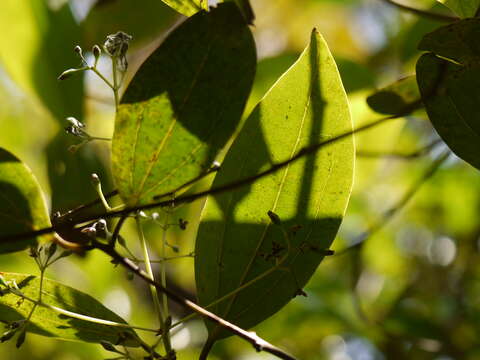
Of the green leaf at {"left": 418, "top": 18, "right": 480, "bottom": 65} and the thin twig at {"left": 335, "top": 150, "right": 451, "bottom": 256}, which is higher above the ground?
the thin twig at {"left": 335, "top": 150, "right": 451, "bottom": 256}

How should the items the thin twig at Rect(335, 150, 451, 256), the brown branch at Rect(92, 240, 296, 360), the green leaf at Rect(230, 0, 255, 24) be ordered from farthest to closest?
the thin twig at Rect(335, 150, 451, 256)
the green leaf at Rect(230, 0, 255, 24)
the brown branch at Rect(92, 240, 296, 360)

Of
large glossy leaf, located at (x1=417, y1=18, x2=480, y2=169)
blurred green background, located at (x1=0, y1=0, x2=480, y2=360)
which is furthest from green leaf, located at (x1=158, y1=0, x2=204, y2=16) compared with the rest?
blurred green background, located at (x1=0, y1=0, x2=480, y2=360)

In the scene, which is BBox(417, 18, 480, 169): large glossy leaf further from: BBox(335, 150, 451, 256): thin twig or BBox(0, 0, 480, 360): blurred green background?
BBox(0, 0, 480, 360): blurred green background

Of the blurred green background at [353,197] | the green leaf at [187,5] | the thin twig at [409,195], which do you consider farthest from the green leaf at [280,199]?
the blurred green background at [353,197]

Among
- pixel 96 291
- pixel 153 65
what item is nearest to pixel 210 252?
pixel 153 65

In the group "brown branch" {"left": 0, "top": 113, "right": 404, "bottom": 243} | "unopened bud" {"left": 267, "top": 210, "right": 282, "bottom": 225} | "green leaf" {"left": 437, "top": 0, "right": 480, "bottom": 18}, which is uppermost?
"green leaf" {"left": 437, "top": 0, "right": 480, "bottom": 18}

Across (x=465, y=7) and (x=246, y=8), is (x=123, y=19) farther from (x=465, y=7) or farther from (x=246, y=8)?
(x=465, y=7)
